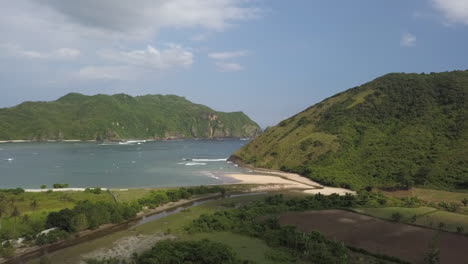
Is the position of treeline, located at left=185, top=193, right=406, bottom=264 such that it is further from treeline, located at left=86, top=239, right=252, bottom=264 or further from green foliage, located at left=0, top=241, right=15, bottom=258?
green foliage, located at left=0, top=241, right=15, bottom=258

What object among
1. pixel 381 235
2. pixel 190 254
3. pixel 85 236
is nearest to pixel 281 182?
pixel 381 235

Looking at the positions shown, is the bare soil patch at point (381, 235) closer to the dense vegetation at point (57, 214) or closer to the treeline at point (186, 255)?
the treeline at point (186, 255)

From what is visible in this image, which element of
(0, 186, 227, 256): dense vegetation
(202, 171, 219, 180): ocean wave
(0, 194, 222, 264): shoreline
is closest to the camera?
(0, 194, 222, 264): shoreline

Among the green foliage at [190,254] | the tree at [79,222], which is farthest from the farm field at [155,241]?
the tree at [79,222]

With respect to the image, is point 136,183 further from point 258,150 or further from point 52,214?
point 258,150

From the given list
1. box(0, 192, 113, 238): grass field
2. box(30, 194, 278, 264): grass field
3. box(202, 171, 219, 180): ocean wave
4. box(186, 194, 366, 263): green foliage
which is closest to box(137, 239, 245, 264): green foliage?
box(30, 194, 278, 264): grass field

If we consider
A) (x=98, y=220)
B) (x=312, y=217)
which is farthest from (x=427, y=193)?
(x=98, y=220)

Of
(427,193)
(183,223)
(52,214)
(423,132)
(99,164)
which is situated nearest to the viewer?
(52,214)
